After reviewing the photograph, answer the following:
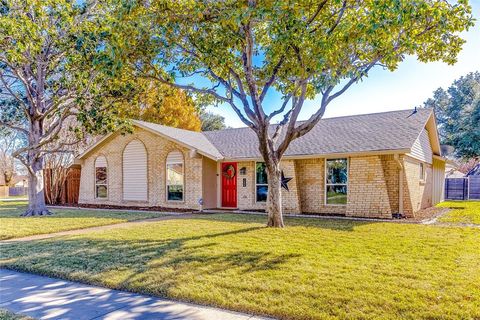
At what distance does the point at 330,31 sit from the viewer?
8758 millimetres

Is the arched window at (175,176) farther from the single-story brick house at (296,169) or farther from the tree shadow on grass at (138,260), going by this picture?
the tree shadow on grass at (138,260)

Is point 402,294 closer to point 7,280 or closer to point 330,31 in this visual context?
point 7,280

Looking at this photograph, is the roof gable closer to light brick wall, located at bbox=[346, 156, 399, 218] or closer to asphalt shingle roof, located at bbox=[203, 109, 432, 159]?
asphalt shingle roof, located at bbox=[203, 109, 432, 159]

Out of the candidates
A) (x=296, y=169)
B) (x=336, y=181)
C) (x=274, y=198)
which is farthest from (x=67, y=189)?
(x=336, y=181)

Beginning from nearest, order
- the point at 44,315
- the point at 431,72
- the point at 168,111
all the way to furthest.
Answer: the point at 44,315, the point at 431,72, the point at 168,111

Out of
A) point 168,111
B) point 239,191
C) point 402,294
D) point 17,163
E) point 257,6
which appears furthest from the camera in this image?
point 17,163

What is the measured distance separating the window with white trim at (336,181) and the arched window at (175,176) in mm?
6806

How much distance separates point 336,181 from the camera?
13766 millimetres

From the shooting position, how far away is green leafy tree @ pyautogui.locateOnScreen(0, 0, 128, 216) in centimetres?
1160

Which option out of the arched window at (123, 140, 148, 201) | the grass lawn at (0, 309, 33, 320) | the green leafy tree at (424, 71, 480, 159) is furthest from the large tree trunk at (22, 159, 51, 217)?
the green leafy tree at (424, 71, 480, 159)

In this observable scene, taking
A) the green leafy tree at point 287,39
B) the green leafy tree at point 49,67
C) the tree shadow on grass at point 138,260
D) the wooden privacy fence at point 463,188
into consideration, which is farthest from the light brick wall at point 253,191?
the wooden privacy fence at point 463,188

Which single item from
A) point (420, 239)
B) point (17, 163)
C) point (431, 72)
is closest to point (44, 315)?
point (420, 239)

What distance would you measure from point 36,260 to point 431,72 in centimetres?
1362

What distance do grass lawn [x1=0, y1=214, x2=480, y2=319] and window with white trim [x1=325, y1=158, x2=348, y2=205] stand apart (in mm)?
3777
